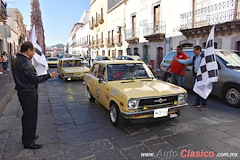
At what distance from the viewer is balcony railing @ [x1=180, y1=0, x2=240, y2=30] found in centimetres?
1007

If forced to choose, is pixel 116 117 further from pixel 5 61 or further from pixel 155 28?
pixel 5 61

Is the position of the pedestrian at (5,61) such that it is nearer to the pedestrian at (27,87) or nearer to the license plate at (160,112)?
the pedestrian at (27,87)

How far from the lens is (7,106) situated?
634cm

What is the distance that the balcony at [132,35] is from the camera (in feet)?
67.3

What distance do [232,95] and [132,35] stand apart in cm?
1676

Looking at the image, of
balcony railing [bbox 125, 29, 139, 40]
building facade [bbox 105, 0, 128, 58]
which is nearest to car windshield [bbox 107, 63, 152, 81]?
balcony railing [bbox 125, 29, 139, 40]

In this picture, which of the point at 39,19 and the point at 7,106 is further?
the point at 39,19

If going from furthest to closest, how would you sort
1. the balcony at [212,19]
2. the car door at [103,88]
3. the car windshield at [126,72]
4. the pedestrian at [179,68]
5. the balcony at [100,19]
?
the balcony at [100,19] → the balcony at [212,19] → the pedestrian at [179,68] → the car windshield at [126,72] → the car door at [103,88]

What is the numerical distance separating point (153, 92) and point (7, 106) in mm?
5193

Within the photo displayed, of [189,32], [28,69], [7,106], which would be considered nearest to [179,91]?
[28,69]

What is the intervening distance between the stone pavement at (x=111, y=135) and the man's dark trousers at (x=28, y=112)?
10.4 inches

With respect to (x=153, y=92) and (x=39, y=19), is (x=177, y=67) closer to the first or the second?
(x=153, y=92)

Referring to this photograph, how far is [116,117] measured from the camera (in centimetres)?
429

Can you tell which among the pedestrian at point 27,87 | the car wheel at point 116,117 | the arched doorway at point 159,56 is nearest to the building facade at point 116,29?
the arched doorway at point 159,56
